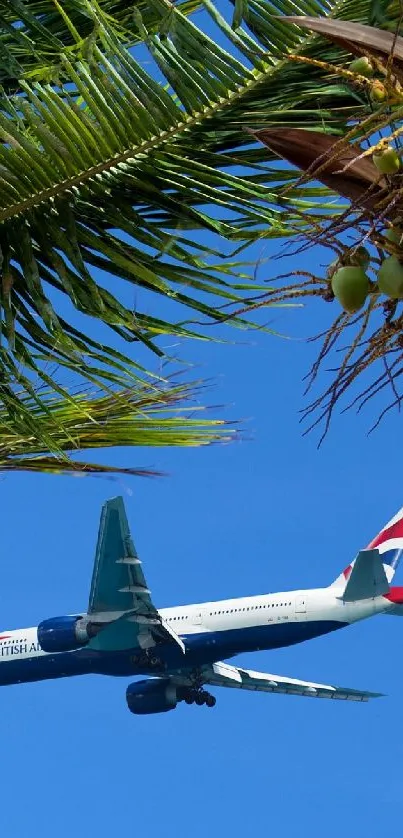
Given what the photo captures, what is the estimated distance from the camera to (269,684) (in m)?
63.6

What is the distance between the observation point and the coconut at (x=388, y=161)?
1.06 m

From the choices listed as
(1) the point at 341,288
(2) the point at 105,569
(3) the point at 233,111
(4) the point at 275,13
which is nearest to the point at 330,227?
(1) the point at 341,288

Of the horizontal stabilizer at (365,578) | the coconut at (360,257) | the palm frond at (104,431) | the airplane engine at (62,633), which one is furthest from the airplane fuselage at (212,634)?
the coconut at (360,257)

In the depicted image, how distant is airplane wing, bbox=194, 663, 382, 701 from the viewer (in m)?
62.6

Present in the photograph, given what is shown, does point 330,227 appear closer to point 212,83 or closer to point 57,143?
point 212,83

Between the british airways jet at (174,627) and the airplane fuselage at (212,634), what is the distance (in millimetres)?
41

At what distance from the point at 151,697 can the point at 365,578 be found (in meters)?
16.2

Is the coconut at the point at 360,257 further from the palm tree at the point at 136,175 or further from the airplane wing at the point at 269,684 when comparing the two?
the airplane wing at the point at 269,684

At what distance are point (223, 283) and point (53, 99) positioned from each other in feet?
1.42

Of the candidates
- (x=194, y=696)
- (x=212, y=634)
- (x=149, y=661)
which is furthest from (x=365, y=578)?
(x=194, y=696)

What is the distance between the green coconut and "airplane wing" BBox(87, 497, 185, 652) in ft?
143

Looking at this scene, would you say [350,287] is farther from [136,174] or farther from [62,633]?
[62,633]

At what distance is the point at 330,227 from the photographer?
1197 mm

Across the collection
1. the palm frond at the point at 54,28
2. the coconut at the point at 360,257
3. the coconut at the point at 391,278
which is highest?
the palm frond at the point at 54,28
